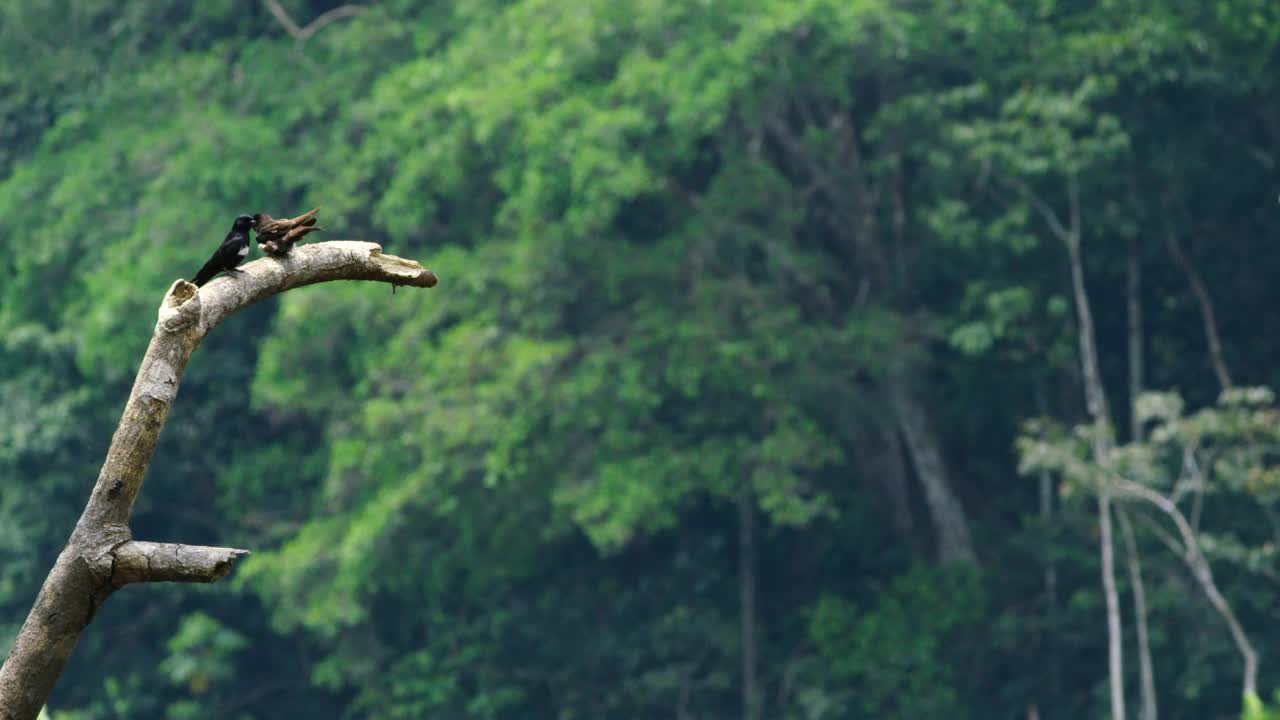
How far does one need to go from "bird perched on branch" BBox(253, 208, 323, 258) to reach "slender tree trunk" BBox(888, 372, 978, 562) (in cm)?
1260

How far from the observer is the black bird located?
3016 millimetres

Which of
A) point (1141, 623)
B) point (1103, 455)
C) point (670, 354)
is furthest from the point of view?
point (1141, 623)

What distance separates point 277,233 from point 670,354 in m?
11.2

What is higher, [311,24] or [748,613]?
[311,24]

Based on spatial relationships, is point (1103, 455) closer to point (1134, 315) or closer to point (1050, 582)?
point (1134, 315)

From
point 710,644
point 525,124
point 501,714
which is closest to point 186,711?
point 501,714

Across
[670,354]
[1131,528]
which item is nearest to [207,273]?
[670,354]

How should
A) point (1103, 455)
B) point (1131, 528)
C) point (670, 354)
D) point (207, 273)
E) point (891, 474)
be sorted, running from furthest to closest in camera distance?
point (891, 474), point (1131, 528), point (670, 354), point (1103, 455), point (207, 273)

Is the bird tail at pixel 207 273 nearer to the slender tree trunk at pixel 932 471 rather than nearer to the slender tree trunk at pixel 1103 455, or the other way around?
the slender tree trunk at pixel 1103 455

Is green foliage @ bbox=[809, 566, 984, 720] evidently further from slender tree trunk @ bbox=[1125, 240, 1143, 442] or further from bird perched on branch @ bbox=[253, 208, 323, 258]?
bird perched on branch @ bbox=[253, 208, 323, 258]

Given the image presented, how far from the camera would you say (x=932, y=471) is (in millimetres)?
15812

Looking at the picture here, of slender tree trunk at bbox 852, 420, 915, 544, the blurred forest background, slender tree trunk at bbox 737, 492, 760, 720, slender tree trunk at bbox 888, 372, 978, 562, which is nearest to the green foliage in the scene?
the blurred forest background

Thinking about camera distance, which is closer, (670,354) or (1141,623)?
(670,354)

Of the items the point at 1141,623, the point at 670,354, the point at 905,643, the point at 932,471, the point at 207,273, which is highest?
the point at 670,354
